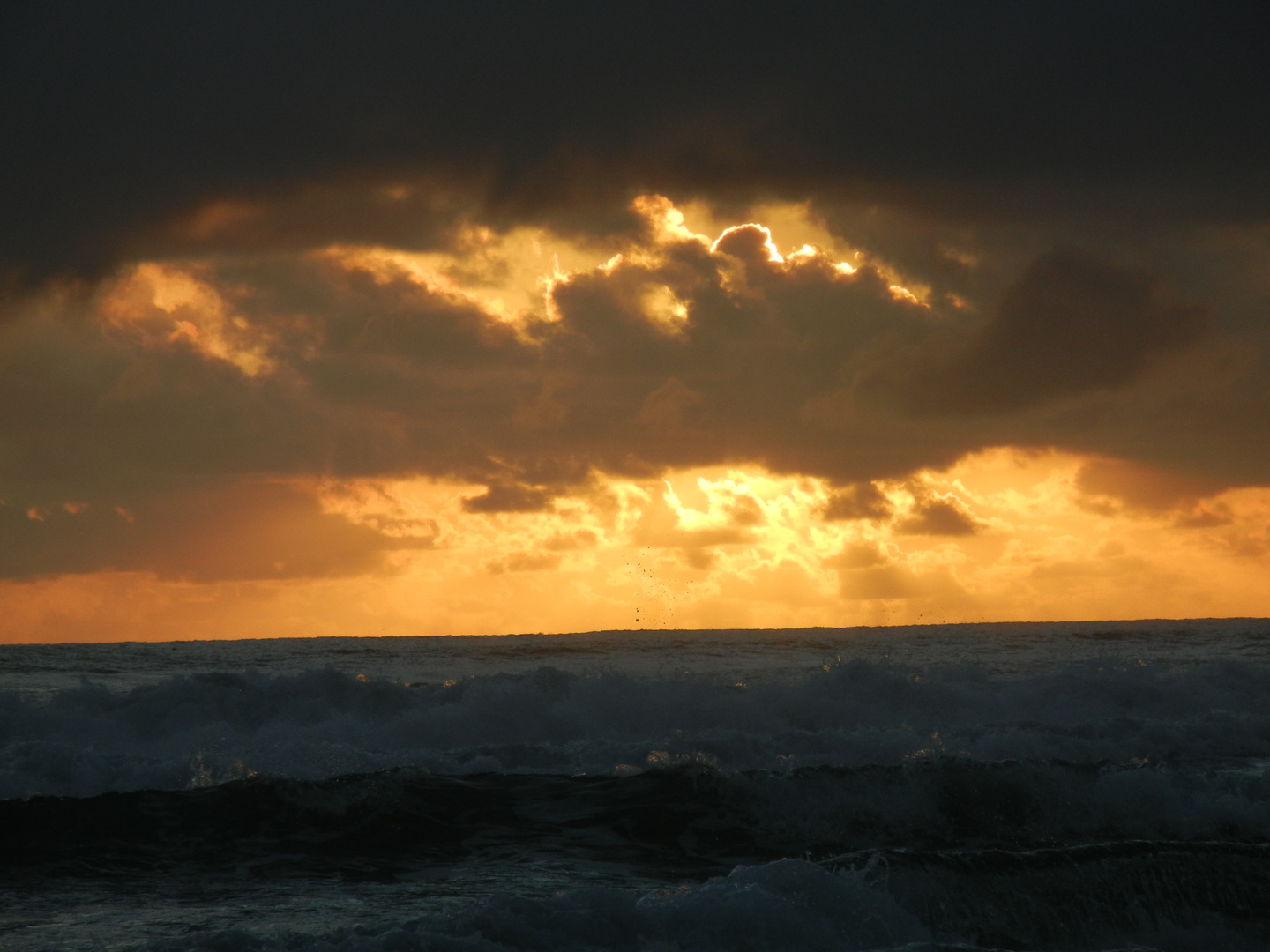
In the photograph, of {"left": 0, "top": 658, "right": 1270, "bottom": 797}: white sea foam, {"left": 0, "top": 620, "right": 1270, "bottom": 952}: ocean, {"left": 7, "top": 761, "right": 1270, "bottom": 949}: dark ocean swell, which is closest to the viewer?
{"left": 7, "top": 761, "right": 1270, "bottom": 949}: dark ocean swell

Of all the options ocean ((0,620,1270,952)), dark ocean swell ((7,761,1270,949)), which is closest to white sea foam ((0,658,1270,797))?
ocean ((0,620,1270,952))

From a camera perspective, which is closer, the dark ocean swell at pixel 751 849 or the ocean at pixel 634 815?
the dark ocean swell at pixel 751 849

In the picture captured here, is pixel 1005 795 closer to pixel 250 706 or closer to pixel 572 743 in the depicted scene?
pixel 572 743

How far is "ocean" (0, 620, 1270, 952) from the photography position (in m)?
8.63

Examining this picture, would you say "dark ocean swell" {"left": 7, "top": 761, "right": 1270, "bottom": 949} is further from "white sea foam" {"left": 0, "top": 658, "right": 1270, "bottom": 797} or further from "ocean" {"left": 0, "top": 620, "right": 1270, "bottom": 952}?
"white sea foam" {"left": 0, "top": 658, "right": 1270, "bottom": 797}

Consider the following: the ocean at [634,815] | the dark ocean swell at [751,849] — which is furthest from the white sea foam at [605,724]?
the dark ocean swell at [751,849]

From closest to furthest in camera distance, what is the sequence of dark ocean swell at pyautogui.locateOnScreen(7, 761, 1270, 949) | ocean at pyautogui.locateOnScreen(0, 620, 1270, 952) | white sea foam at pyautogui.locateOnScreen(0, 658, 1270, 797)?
dark ocean swell at pyautogui.locateOnScreen(7, 761, 1270, 949) → ocean at pyautogui.locateOnScreen(0, 620, 1270, 952) → white sea foam at pyautogui.locateOnScreen(0, 658, 1270, 797)

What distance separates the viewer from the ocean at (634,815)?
28.3 feet

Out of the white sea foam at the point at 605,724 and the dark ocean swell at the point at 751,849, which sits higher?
the white sea foam at the point at 605,724

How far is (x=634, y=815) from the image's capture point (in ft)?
44.1

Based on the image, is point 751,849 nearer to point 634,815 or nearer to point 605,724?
point 634,815

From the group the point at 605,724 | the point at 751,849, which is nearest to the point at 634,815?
the point at 751,849

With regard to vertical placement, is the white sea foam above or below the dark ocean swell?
above

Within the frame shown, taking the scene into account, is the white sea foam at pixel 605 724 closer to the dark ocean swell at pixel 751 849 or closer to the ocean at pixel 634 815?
the ocean at pixel 634 815
